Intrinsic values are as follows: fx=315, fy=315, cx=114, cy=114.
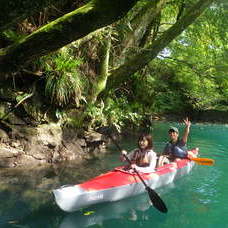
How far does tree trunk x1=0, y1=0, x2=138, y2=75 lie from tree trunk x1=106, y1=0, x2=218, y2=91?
606cm

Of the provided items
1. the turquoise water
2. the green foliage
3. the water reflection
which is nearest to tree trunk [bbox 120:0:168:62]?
the green foliage

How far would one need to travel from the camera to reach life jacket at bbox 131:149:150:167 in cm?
636

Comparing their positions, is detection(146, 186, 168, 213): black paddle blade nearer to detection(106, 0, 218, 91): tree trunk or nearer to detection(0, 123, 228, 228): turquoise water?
detection(0, 123, 228, 228): turquoise water

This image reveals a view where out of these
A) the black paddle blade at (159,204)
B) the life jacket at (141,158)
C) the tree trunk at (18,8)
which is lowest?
the black paddle blade at (159,204)

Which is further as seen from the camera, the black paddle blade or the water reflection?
the black paddle blade

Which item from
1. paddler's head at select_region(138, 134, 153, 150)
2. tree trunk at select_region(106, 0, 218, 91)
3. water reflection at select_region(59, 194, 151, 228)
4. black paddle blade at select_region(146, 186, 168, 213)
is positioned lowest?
water reflection at select_region(59, 194, 151, 228)

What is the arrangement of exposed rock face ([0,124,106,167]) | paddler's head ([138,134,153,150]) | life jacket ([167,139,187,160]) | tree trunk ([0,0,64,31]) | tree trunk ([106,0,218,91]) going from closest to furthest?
tree trunk ([0,0,64,31]) < paddler's head ([138,134,153,150]) < exposed rock face ([0,124,106,167]) < life jacket ([167,139,187,160]) < tree trunk ([106,0,218,91])

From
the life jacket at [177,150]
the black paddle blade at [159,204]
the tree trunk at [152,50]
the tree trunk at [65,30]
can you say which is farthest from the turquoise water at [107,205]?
the tree trunk at [152,50]

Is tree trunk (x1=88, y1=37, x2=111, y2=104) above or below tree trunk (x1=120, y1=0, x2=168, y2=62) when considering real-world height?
below

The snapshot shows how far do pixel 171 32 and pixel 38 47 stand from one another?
22.6 feet

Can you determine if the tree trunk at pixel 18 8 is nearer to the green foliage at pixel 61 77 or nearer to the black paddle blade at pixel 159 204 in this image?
the black paddle blade at pixel 159 204

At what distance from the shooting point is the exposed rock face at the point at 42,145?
726 cm

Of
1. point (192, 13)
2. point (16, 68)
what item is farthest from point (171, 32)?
point (16, 68)

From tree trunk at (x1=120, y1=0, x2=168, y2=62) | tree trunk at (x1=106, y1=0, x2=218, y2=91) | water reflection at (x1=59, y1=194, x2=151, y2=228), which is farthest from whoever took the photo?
tree trunk at (x1=120, y1=0, x2=168, y2=62)
